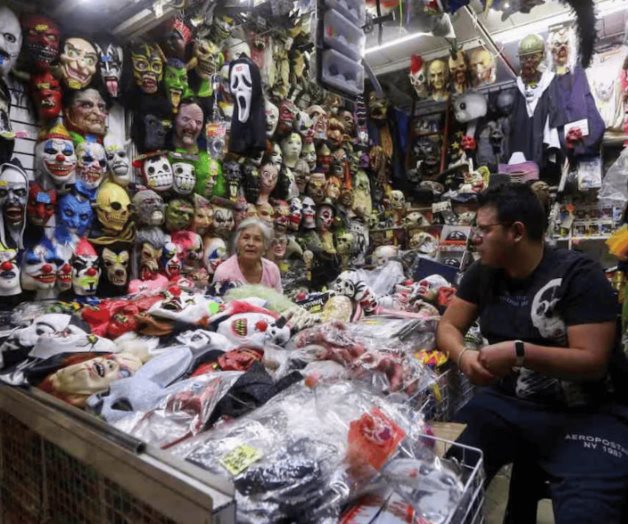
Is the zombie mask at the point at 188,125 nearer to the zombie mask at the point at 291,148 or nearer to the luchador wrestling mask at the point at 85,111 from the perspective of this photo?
the luchador wrestling mask at the point at 85,111

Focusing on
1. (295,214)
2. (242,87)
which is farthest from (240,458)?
(295,214)

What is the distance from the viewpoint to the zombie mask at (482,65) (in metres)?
4.71

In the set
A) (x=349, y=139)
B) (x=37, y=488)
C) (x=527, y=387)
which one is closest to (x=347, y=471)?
(x=37, y=488)

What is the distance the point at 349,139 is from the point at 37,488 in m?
4.48

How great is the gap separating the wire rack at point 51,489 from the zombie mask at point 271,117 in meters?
3.02

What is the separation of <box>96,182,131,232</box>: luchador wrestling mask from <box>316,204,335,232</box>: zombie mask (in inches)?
80.8

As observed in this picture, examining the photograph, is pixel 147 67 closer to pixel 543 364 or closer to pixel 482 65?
pixel 543 364

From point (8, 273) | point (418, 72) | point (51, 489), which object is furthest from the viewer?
point (418, 72)

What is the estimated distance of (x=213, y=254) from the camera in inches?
126

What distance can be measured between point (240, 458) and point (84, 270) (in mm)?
2074

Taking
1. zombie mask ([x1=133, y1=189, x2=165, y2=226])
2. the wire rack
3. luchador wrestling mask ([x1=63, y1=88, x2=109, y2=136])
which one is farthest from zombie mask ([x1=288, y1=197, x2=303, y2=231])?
the wire rack

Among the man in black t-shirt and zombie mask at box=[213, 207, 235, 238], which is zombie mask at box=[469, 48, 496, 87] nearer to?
zombie mask at box=[213, 207, 235, 238]

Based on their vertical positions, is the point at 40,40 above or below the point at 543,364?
above

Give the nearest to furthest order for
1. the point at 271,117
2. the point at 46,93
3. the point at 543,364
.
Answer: the point at 543,364 < the point at 46,93 < the point at 271,117
